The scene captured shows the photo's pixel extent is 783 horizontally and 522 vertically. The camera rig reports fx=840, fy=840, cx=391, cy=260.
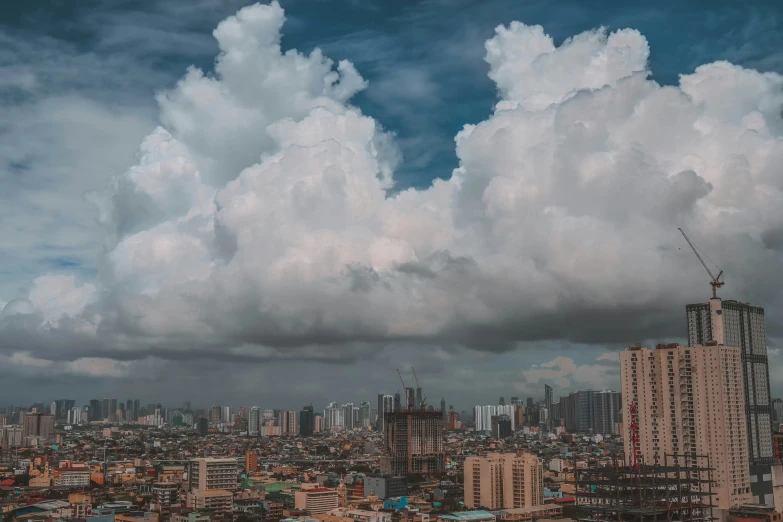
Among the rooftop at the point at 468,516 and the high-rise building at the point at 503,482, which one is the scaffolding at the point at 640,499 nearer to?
the rooftop at the point at 468,516

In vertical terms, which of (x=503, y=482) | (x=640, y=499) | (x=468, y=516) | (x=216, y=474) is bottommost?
(x=468, y=516)

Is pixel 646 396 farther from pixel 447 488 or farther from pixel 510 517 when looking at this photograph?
pixel 447 488

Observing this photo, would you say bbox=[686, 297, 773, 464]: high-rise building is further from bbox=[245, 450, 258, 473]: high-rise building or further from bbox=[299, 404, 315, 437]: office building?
bbox=[299, 404, 315, 437]: office building

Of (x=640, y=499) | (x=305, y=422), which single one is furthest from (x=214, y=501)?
(x=305, y=422)

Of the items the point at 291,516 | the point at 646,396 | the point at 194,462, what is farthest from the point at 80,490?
the point at 646,396

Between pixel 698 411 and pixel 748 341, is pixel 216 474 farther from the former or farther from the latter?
pixel 748 341
